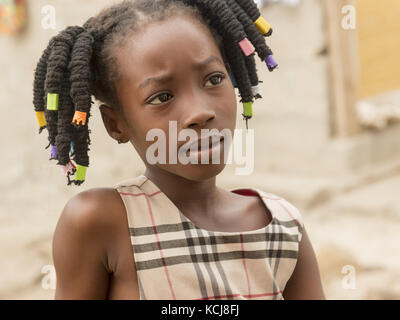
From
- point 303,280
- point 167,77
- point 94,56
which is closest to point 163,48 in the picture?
point 167,77

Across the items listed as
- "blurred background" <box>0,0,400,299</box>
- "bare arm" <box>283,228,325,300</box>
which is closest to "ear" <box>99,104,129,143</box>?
"bare arm" <box>283,228,325,300</box>

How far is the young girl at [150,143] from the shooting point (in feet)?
3.44

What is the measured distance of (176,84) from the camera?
3.41 feet

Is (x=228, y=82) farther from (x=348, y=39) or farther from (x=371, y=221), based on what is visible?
(x=348, y=39)

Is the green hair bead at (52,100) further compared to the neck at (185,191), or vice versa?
the neck at (185,191)

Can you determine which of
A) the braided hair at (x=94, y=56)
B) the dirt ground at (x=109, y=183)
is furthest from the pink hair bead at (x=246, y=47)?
the dirt ground at (x=109, y=183)

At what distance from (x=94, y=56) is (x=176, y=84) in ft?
0.70

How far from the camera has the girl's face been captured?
1035 mm

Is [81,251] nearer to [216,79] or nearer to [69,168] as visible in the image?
[69,168]

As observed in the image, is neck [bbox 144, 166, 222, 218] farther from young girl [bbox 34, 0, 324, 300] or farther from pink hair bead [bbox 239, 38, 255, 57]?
pink hair bead [bbox 239, 38, 255, 57]

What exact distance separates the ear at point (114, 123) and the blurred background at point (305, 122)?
2.99 meters

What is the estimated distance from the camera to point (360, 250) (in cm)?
353

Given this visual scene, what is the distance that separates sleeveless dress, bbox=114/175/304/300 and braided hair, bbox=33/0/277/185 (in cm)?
15

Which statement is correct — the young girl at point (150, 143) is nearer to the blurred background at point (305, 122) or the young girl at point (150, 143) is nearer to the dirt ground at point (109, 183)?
the dirt ground at point (109, 183)
